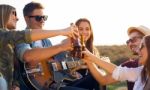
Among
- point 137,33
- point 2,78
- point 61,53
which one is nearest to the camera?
point 2,78

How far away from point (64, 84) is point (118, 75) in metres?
0.97

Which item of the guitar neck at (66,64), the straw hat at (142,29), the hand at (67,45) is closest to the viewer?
the straw hat at (142,29)

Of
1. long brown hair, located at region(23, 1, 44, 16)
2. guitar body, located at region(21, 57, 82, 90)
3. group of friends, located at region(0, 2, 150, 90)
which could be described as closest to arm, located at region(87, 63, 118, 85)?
group of friends, located at region(0, 2, 150, 90)

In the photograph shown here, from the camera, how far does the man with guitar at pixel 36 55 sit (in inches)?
252

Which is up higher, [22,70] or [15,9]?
[15,9]

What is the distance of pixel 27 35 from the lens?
19.6 ft

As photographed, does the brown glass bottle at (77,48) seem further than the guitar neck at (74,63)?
No

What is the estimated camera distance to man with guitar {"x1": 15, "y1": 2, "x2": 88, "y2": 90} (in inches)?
252

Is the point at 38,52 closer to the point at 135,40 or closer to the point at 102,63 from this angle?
the point at 102,63

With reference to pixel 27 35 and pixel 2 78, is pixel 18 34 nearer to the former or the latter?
pixel 27 35

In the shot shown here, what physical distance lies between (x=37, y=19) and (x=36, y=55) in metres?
0.67

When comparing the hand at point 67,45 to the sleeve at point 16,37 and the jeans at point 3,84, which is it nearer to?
the sleeve at point 16,37

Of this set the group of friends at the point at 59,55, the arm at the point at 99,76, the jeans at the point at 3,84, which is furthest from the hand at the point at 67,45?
the jeans at the point at 3,84

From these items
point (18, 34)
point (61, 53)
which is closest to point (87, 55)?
point (61, 53)
